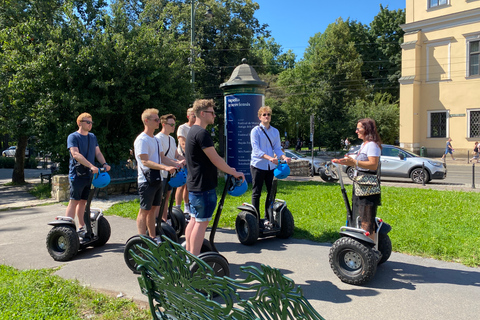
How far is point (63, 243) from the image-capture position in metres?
5.48

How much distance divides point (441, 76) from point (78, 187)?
3167cm

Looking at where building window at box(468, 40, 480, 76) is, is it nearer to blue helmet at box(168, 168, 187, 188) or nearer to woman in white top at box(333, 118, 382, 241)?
woman in white top at box(333, 118, 382, 241)

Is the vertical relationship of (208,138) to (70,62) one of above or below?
below

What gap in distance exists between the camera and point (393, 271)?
4809mm

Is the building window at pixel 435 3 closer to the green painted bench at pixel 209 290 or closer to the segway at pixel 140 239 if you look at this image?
the segway at pixel 140 239

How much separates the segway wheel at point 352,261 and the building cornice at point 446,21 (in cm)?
3100

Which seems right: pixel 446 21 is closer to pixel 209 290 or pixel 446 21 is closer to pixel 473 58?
pixel 473 58

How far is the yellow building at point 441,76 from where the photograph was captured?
29.1m

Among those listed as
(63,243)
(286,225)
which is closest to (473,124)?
(286,225)

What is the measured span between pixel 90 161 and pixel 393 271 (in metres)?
4.54

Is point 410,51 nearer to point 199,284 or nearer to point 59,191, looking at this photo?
point 59,191

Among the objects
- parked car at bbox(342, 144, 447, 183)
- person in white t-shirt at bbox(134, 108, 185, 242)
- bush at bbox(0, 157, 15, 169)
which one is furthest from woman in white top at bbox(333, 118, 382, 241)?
bush at bbox(0, 157, 15, 169)

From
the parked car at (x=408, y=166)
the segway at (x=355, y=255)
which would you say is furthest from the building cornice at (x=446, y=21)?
the segway at (x=355, y=255)

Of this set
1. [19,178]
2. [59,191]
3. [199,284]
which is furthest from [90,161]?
[19,178]
